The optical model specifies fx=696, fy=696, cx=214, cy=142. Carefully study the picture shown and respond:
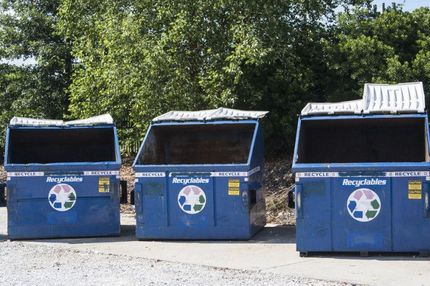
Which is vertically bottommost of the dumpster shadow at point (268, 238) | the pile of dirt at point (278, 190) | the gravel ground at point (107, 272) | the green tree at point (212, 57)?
the gravel ground at point (107, 272)

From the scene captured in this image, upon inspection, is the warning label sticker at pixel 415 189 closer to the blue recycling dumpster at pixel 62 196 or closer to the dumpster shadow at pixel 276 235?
the dumpster shadow at pixel 276 235

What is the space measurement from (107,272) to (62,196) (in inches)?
102

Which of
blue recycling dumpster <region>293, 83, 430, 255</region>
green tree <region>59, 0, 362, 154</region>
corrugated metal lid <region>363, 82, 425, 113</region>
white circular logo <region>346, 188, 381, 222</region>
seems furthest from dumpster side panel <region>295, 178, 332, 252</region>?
green tree <region>59, 0, 362, 154</region>

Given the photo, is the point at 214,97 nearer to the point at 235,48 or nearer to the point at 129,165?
the point at 235,48

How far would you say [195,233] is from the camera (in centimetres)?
980

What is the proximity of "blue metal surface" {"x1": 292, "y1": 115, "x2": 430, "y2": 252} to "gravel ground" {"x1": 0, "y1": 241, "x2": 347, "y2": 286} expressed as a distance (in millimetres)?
1187

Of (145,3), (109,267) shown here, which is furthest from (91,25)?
(109,267)

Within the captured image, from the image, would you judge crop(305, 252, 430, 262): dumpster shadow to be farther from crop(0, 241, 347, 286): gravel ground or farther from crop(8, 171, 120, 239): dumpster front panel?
crop(8, 171, 120, 239): dumpster front panel

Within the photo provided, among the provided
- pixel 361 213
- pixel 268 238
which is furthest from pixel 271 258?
pixel 268 238

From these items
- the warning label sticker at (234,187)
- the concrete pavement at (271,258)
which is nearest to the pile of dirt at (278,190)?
the concrete pavement at (271,258)

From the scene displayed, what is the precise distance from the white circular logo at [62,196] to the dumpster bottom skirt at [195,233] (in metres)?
1.12

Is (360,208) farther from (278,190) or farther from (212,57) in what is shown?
(212,57)

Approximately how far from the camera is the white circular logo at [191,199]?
9.66 m

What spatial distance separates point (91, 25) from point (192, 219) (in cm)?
777
